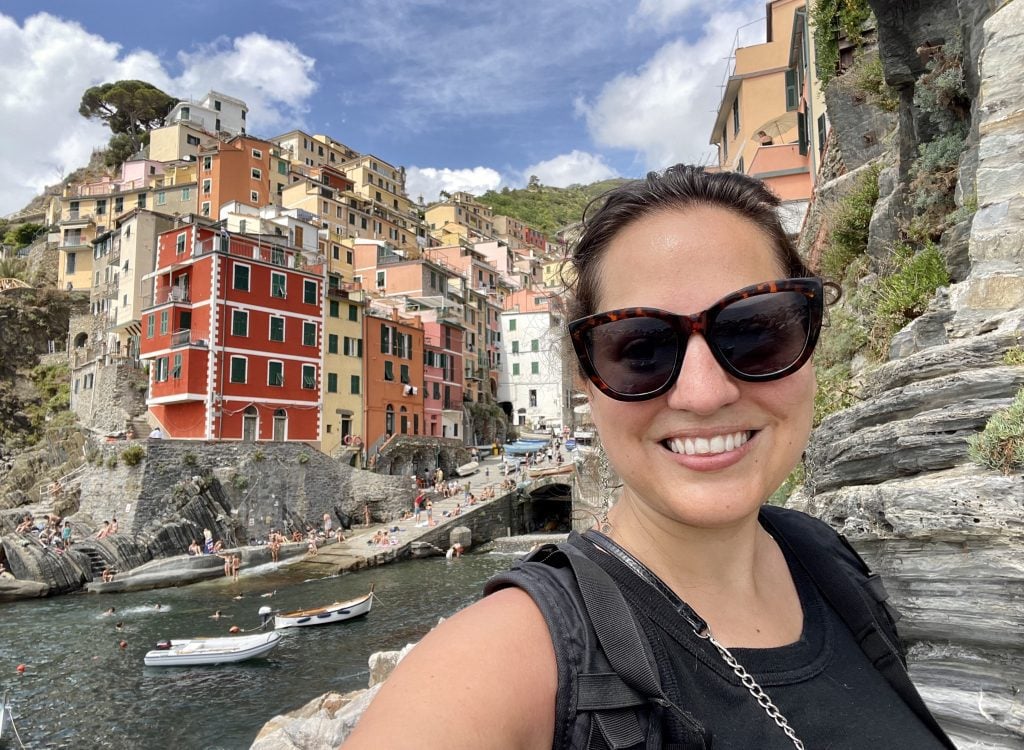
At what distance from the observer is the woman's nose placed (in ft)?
4.60

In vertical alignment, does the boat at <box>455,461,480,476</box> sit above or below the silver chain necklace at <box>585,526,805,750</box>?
below

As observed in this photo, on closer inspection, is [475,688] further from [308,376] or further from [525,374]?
[525,374]

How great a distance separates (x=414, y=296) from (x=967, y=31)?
4717 centimetres

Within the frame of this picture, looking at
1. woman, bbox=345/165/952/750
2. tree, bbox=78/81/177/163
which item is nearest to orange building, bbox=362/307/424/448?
woman, bbox=345/165/952/750

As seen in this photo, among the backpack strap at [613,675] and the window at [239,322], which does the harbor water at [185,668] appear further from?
the backpack strap at [613,675]

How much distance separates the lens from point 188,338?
32.0m

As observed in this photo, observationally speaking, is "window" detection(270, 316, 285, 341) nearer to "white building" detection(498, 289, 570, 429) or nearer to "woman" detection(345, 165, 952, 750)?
"white building" detection(498, 289, 570, 429)

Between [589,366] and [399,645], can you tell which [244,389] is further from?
[589,366]

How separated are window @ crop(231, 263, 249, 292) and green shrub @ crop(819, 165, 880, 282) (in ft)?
98.6

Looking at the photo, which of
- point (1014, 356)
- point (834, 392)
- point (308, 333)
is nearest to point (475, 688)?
point (1014, 356)

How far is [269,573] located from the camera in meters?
26.7

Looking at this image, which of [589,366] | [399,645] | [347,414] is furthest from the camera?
[347,414]

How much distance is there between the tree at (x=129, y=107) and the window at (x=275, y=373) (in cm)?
5913

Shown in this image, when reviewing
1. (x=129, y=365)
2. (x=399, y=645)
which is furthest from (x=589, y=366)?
(x=129, y=365)
